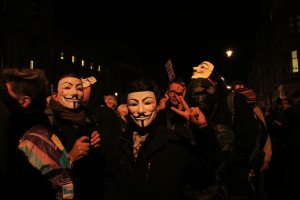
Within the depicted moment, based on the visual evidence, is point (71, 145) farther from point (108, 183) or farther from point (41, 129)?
point (41, 129)

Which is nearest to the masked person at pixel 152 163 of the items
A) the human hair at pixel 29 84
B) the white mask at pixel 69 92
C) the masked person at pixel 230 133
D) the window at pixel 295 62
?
the masked person at pixel 230 133

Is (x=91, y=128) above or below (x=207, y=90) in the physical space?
below

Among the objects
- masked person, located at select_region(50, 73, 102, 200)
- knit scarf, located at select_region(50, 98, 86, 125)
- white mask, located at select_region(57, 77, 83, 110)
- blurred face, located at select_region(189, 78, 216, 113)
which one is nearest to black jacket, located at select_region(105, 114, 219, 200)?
blurred face, located at select_region(189, 78, 216, 113)

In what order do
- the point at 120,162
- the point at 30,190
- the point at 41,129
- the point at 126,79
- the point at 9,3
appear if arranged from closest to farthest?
the point at 30,190
the point at 41,129
the point at 120,162
the point at 9,3
the point at 126,79

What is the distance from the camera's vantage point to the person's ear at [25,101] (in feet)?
8.22

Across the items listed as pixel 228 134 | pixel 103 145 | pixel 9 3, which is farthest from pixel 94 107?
pixel 9 3

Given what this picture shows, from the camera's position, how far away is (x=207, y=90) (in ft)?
9.72

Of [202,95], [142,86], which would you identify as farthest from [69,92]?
[202,95]

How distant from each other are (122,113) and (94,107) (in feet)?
9.92

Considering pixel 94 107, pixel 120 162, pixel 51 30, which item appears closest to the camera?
pixel 120 162

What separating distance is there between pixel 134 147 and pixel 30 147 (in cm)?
108

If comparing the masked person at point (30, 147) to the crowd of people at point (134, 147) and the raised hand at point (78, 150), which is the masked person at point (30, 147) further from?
the raised hand at point (78, 150)

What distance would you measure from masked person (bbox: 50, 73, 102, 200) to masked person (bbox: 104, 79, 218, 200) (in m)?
0.50

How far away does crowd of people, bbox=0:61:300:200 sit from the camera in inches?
93.4
